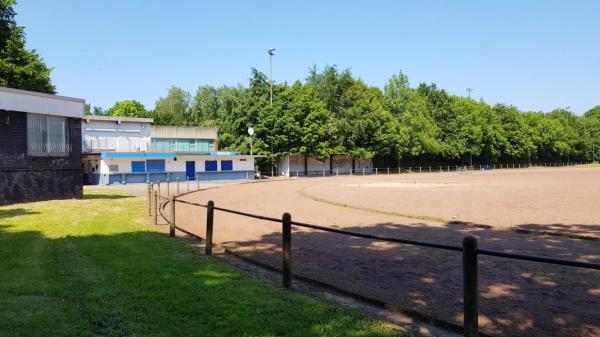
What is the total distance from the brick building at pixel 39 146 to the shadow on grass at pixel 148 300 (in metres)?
13.0

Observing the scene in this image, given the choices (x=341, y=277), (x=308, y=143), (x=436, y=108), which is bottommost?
(x=341, y=277)

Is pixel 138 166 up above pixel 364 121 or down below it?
below

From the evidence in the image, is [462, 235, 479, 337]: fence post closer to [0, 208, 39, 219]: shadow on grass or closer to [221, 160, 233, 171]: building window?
[0, 208, 39, 219]: shadow on grass

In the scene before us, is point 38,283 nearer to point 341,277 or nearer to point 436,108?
point 341,277

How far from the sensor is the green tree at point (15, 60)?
40469 millimetres

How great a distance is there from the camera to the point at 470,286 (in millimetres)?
4961

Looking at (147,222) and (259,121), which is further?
(259,121)

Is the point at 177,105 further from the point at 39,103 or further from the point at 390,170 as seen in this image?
the point at 39,103

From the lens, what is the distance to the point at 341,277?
821 cm

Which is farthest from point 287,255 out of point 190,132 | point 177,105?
point 177,105

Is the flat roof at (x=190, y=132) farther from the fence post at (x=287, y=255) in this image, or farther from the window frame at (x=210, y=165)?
the fence post at (x=287, y=255)

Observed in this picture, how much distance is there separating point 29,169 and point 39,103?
297 cm

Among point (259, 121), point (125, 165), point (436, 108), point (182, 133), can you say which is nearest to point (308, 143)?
point (259, 121)

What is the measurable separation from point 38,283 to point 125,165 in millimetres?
41843
